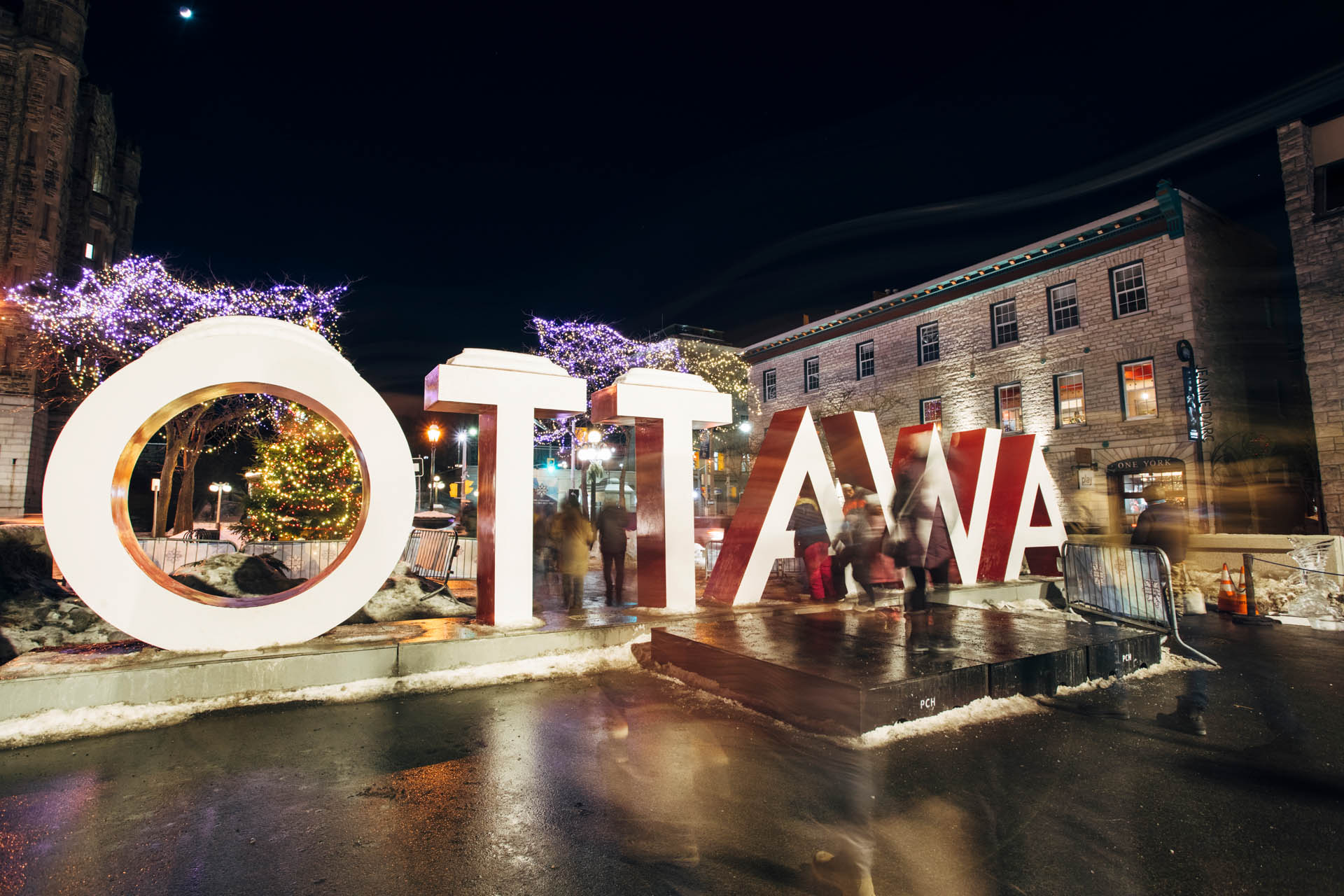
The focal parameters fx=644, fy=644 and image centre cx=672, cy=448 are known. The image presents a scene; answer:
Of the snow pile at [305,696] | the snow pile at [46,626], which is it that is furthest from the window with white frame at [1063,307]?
the snow pile at [46,626]

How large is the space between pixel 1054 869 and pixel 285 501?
1485 cm

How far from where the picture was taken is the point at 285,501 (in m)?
13.8

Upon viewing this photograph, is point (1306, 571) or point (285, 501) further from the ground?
point (285, 501)

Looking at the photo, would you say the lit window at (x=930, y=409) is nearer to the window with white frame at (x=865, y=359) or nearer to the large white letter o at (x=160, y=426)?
the window with white frame at (x=865, y=359)

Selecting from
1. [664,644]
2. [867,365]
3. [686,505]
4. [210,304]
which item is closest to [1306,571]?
[686,505]

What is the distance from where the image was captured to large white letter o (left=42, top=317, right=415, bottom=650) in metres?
5.42

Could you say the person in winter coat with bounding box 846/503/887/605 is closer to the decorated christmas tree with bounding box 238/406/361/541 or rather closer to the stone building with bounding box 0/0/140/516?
the decorated christmas tree with bounding box 238/406/361/541

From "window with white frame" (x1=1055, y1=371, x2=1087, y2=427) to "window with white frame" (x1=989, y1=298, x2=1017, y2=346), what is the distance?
2.20 metres

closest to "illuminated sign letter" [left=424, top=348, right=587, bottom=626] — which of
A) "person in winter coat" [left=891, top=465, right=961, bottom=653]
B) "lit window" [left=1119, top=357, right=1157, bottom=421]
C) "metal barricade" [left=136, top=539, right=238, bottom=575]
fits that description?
"person in winter coat" [left=891, top=465, right=961, bottom=653]

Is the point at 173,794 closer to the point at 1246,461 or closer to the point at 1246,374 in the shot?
the point at 1246,461

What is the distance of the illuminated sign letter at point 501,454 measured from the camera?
7.29 meters

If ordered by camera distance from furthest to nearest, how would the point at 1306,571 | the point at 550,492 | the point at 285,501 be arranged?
the point at 550,492 < the point at 285,501 < the point at 1306,571

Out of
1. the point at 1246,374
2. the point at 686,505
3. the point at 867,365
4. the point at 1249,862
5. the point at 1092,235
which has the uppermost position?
the point at 1092,235

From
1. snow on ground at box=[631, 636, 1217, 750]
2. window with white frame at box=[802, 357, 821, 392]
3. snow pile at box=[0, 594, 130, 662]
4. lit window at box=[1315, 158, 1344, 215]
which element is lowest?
snow on ground at box=[631, 636, 1217, 750]
